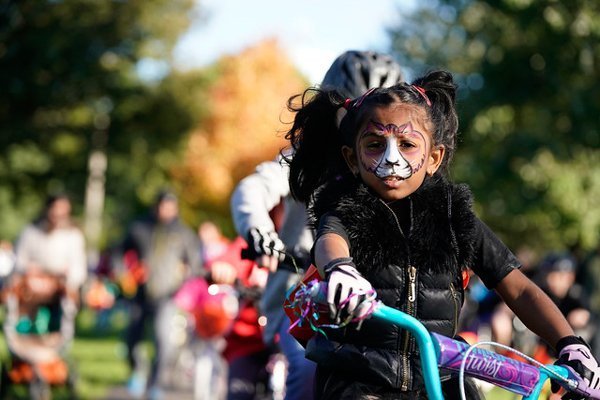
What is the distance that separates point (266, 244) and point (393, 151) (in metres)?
0.97

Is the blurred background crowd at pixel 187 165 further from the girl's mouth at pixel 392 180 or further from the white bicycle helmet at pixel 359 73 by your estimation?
the girl's mouth at pixel 392 180

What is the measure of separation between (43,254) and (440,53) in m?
29.1

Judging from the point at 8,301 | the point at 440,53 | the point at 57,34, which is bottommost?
the point at 8,301

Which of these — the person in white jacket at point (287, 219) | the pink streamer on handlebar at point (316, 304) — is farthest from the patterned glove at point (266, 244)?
the pink streamer on handlebar at point (316, 304)

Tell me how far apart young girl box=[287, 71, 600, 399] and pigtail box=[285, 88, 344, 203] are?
143mm

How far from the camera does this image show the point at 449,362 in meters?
2.91

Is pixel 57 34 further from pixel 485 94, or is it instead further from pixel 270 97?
pixel 270 97

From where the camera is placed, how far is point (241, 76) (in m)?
47.6

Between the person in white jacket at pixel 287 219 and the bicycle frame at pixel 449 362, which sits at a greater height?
the person in white jacket at pixel 287 219

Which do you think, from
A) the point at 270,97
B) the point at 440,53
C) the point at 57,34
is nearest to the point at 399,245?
the point at 57,34

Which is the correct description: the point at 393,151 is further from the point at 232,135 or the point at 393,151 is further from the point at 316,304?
the point at 232,135

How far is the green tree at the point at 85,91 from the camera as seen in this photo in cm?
2398

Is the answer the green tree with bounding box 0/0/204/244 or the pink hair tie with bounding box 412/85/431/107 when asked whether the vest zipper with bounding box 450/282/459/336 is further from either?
the green tree with bounding box 0/0/204/244

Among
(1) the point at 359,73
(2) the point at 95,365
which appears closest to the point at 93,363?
(2) the point at 95,365
